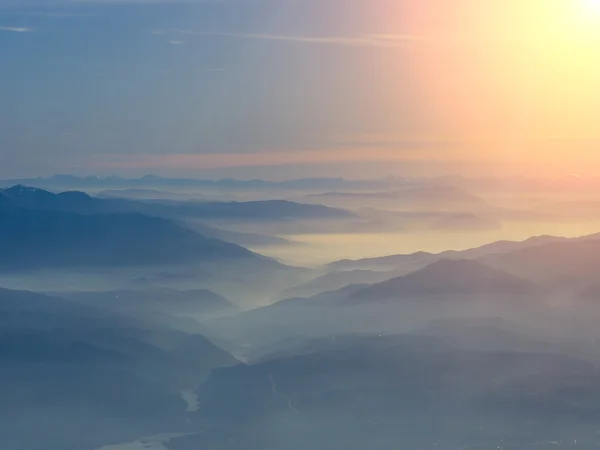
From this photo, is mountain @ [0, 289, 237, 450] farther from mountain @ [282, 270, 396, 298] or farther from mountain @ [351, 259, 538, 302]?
mountain @ [351, 259, 538, 302]

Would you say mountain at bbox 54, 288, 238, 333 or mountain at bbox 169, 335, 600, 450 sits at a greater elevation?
mountain at bbox 54, 288, 238, 333

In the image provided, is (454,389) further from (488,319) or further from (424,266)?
(424,266)

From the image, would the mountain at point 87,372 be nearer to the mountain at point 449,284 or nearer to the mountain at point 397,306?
the mountain at point 397,306

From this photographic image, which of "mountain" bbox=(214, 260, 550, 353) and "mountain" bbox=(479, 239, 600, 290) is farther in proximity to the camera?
"mountain" bbox=(479, 239, 600, 290)

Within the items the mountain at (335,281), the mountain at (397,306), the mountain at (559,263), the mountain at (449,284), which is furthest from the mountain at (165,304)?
the mountain at (559,263)

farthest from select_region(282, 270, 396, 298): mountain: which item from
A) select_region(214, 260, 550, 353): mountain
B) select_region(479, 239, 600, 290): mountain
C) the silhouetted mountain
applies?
select_region(479, 239, 600, 290): mountain

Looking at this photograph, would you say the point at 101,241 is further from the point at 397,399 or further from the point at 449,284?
the point at 397,399

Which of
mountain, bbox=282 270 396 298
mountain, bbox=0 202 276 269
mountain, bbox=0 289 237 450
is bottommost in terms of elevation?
mountain, bbox=0 289 237 450
